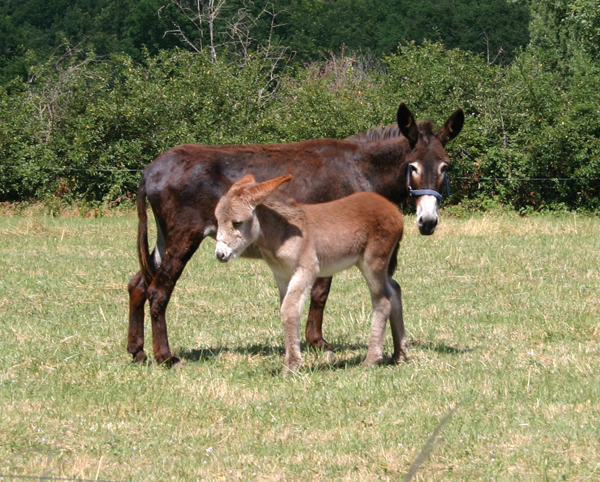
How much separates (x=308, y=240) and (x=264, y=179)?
44.0 inches

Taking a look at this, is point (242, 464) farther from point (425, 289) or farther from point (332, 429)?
point (425, 289)

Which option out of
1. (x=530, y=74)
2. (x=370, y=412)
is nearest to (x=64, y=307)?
(x=370, y=412)

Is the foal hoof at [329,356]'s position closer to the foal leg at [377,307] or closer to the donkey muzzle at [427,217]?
the foal leg at [377,307]

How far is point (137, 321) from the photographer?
7.41 m

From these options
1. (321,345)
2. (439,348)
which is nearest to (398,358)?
(439,348)

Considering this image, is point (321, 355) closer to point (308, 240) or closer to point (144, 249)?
point (308, 240)

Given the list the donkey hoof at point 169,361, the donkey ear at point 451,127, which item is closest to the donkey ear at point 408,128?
the donkey ear at point 451,127

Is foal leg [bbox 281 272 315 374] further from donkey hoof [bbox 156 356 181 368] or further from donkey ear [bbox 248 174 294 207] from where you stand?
donkey hoof [bbox 156 356 181 368]

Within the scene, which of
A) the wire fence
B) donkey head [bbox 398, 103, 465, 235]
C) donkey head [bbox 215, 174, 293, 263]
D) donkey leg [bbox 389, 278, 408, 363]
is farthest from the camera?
the wire fence

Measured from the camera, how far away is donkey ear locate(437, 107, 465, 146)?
7.85 metres

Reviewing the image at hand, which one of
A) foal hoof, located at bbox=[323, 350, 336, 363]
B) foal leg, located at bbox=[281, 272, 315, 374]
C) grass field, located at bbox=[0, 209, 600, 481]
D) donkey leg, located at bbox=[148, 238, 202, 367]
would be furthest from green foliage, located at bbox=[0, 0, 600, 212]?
foal leg, located at bbox=[281, 272, 315, 374]

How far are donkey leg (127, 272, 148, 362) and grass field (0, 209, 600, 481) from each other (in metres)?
0.17

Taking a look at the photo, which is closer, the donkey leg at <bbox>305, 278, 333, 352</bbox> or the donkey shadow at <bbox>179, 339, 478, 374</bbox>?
the donkey shadow at <bbox>179, 339, 478, 374</bbox>

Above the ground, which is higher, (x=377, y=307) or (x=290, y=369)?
(x=377, y=307)
